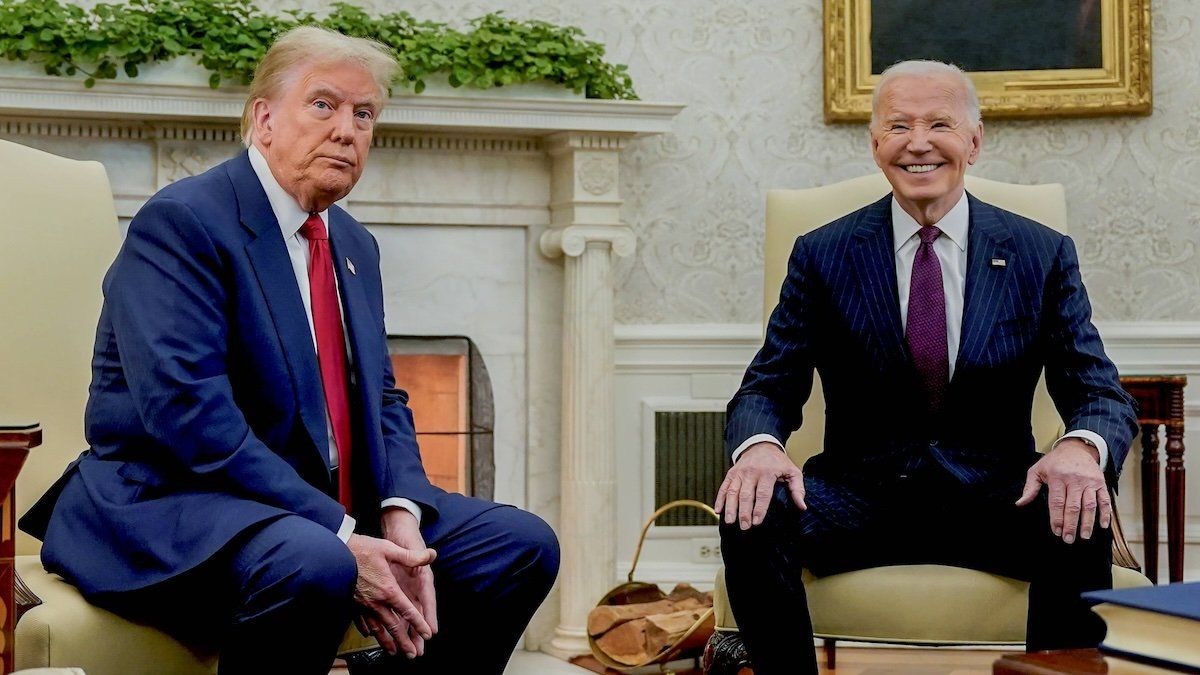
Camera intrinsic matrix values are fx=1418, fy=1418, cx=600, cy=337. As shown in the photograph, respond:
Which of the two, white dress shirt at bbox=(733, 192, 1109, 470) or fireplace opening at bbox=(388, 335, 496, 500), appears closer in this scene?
white dress shirt at bbox=(733, 192, 1109, 470)

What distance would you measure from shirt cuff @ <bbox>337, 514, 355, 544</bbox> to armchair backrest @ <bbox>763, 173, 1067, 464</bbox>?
3.47 feet

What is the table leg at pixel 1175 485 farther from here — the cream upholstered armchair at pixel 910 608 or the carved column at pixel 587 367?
the cream upholstered armchair at pixel 910 608

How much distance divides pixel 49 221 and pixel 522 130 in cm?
156

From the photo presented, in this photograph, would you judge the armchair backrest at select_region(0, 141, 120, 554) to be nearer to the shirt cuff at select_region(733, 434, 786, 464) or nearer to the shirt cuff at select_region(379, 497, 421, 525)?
the shirt cuff at select_region(379, 497, 421, 525)

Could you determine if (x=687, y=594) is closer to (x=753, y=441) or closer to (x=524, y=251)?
(x=524, y=251)

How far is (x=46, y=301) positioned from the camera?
240 cm

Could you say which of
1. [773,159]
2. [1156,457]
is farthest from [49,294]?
[1156,457]

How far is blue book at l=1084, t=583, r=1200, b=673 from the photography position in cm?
121

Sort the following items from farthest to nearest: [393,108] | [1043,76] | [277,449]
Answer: [1043,76]
[393,108]
[277,449]

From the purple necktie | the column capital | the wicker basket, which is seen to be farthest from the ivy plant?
the purple necktie

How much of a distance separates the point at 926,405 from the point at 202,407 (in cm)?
117

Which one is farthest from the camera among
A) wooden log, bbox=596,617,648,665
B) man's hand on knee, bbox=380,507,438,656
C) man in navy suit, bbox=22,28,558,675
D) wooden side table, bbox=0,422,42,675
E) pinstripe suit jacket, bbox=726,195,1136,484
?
wooden log, bbox=596,617,648,665

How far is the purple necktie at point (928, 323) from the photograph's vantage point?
2.38m

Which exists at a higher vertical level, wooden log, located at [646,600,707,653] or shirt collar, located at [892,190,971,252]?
shirt collar, located at [892,190,971,252]
